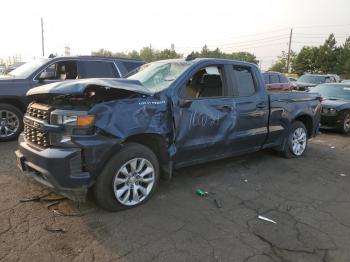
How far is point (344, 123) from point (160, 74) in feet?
23.6

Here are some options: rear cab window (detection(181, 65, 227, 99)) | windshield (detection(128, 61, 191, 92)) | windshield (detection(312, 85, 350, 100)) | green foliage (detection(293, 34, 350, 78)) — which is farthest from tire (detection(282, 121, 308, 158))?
green foliage (detection(293, 34, 350, 78))

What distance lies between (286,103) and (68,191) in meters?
4.36

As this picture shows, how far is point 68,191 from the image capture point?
3793 millimetres

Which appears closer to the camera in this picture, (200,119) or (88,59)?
(200,119)

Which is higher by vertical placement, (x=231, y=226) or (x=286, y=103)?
(x=286, y=103)

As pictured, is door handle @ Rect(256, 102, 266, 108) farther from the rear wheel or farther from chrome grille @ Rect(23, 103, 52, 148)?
the rear wheel

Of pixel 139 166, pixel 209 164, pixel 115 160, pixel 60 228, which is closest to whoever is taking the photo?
pixel 60 228

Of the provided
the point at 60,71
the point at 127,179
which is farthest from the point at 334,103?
the point at 127,179

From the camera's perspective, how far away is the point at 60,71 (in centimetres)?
848

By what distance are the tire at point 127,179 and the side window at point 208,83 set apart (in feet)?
4.65

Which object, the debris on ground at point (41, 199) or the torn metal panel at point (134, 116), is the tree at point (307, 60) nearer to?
the torn metal panel at point (134, 116)

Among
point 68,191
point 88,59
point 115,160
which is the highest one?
point 88,59

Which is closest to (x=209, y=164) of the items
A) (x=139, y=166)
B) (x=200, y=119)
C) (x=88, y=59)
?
(x=200, y=119)

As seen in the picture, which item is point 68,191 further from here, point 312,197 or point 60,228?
point 312,197
